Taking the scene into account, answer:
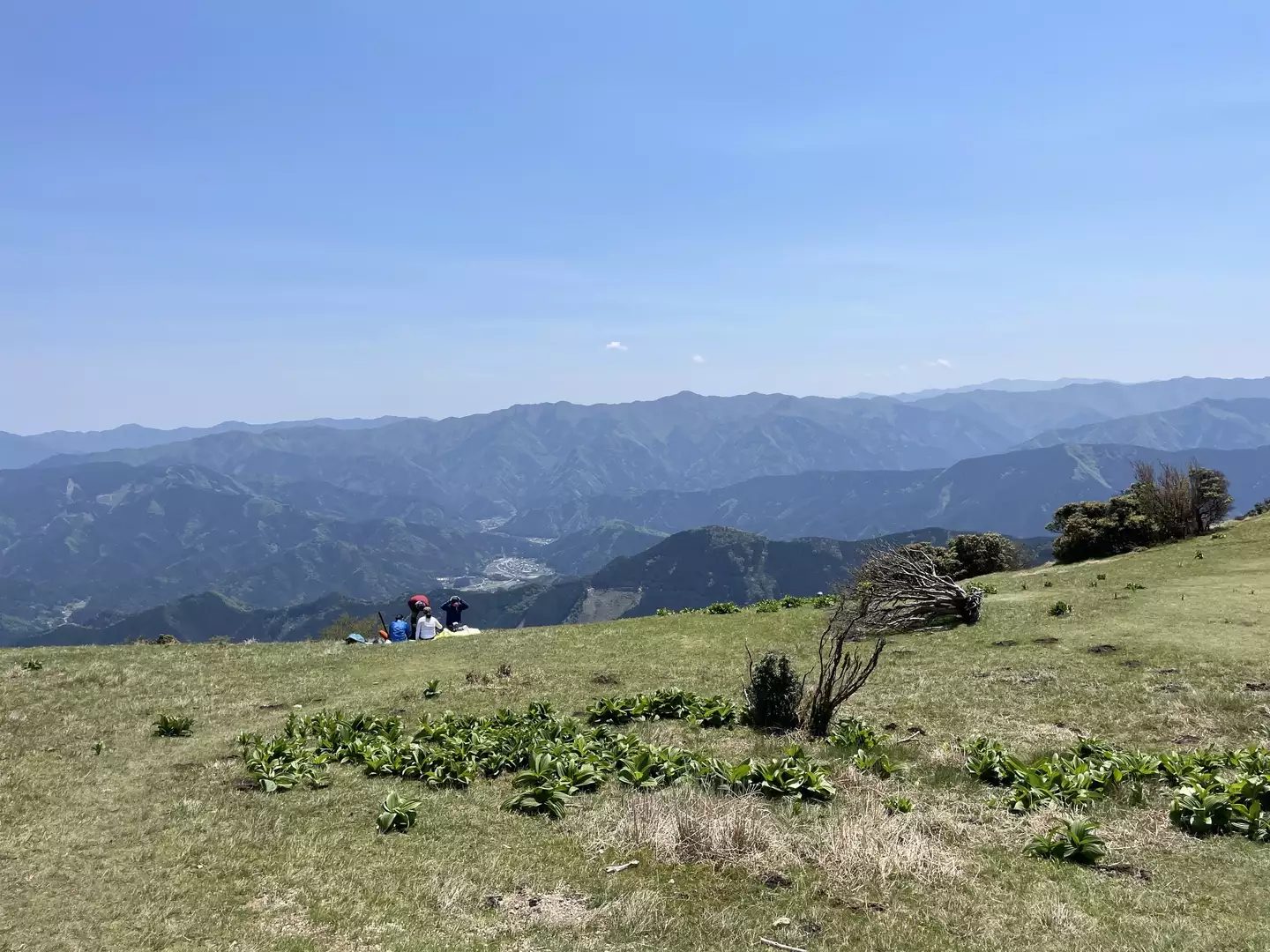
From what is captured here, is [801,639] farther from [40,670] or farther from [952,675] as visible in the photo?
[40,670]

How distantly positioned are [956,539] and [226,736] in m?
42.5

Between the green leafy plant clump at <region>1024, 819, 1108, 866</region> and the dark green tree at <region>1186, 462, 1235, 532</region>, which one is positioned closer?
the green leafy plant clump at <region>1024, 819, 1108, 866</region>

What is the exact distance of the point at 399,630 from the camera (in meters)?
32.2

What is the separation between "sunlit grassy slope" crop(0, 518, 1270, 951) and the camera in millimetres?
8227

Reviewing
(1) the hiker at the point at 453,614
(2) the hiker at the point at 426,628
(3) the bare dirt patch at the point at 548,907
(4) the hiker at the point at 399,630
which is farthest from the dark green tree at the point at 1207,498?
(3) the bare dirt patch at the point at 548,907

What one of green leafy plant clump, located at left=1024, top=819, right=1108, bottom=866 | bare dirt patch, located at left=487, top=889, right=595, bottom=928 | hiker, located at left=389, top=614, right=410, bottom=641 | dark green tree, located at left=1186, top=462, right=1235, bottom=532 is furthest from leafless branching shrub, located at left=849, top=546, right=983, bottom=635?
dark green tree, located at left=1186, top=462, right=1235, bottom=532

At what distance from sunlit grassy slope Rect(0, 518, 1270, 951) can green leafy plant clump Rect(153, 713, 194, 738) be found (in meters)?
0.38

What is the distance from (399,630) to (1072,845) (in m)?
27.9

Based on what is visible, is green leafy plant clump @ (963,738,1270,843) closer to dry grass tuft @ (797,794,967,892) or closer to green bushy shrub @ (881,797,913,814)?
green bushy shrub @ (881,797,913,814)

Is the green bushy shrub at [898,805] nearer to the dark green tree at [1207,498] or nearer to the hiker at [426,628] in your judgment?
the hiker at [426,628]

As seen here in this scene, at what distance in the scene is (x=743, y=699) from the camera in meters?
19.0

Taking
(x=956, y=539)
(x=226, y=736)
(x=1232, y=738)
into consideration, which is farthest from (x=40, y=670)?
(x=956, y=539)

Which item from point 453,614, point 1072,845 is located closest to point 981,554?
point 453,614

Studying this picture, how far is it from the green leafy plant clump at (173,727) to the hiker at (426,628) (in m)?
13.8
